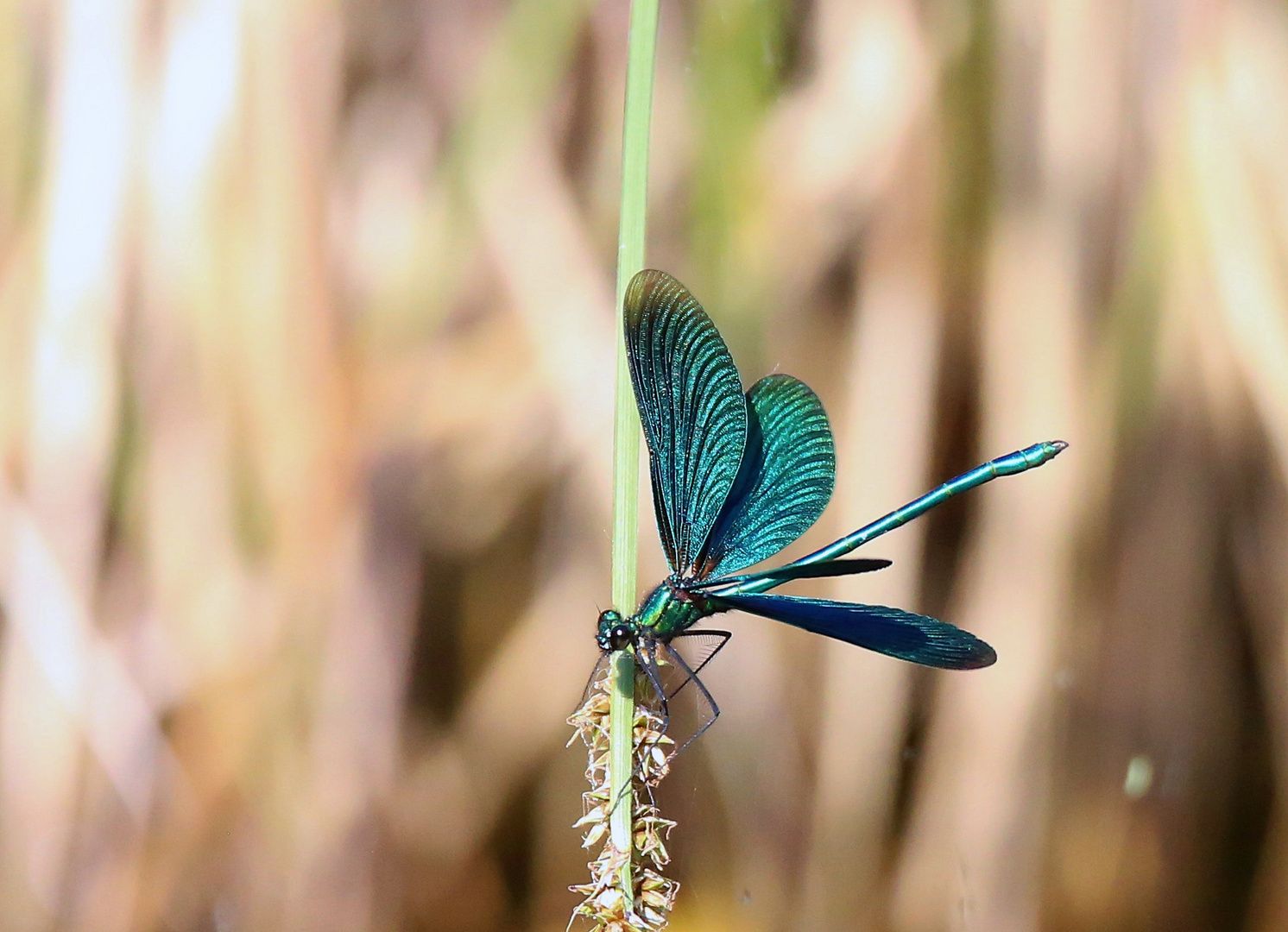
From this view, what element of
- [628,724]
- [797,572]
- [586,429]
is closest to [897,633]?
[797,572]

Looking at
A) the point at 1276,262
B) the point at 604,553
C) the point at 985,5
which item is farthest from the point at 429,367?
the point at 1276,262

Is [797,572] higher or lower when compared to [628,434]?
lower

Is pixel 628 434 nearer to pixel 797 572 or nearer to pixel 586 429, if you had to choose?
pixel 797 572

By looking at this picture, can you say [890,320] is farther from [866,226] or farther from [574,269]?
[574,269]

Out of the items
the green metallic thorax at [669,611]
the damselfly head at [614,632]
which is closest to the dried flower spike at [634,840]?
the damselfly head at [614,632]

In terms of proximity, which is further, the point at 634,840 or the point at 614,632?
the point at 614,632
